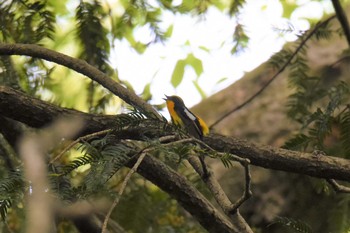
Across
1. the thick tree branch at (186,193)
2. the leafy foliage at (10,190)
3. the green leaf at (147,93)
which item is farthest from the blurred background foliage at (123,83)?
the leafy foliage at (10,190)

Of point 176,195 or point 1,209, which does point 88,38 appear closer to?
point 176,195

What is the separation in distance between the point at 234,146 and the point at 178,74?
1.41 m

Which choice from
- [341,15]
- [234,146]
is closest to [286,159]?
[234,146]

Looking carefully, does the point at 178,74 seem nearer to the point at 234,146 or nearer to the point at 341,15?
the point at 341,15

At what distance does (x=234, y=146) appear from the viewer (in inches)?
59.7

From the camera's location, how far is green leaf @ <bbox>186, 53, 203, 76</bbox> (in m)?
3.12

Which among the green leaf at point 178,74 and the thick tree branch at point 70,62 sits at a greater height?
the thick tree branch at point 70,62

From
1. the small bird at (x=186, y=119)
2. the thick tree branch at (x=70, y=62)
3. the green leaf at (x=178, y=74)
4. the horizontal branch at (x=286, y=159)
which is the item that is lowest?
the horizontal branch at (x=286, y=159)

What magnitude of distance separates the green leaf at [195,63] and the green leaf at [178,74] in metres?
0.11

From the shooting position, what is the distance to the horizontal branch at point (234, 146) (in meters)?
1.41

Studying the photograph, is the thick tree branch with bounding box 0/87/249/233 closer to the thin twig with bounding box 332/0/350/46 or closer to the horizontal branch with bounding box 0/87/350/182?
the horizontal branch with bounding box 0/87/350/182

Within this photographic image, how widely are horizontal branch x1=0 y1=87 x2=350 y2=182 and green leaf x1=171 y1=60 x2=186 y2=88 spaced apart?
1304 mm

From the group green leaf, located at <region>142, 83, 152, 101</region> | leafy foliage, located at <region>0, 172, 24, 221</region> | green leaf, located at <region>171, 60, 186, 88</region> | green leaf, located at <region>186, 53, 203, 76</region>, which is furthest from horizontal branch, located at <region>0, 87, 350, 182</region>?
green leaf, located at <region>186, 53, 203, 76</region>

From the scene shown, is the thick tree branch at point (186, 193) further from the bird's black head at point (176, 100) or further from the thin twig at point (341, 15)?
the thin twig at point (341, 15)
